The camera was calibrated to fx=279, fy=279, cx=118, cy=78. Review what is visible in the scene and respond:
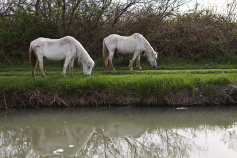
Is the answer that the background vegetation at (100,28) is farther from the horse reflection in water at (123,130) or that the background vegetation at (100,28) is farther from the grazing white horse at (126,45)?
the horse reflection in water at (123,130)

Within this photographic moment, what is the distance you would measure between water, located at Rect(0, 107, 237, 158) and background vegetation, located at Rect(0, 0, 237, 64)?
812 cm

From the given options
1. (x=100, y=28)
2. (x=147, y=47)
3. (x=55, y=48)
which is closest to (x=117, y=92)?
(x=55, y=48)

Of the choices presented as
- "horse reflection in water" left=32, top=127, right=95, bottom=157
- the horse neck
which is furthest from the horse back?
the horse neck

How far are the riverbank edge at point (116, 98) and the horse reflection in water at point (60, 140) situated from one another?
6.55 ft

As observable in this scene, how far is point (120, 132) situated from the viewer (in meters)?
7.73

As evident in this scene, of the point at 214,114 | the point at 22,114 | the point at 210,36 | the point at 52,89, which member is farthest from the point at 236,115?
the point at 210,36

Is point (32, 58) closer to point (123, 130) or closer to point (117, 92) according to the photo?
point (117, 92)

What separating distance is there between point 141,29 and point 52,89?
9483mm

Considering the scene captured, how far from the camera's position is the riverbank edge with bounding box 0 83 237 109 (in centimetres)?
973

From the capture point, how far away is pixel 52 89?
981 centimetres

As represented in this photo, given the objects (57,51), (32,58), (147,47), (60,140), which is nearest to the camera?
(60,140)

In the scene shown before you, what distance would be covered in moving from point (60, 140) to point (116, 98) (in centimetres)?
322

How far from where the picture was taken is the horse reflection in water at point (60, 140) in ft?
21.0

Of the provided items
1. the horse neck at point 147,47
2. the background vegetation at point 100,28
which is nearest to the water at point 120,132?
the horse neck at point 147,47
